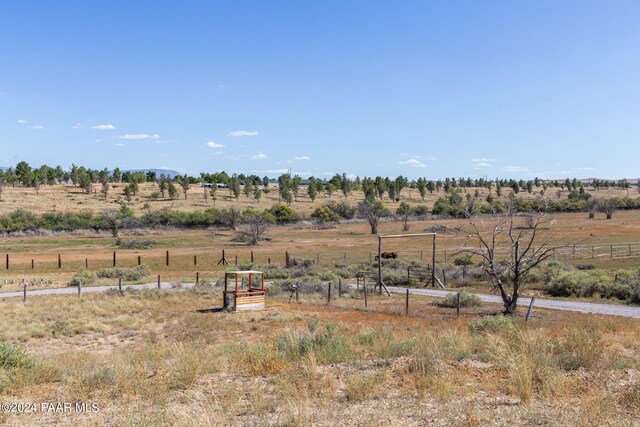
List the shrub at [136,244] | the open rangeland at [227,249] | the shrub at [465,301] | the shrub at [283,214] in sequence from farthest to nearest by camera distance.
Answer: the shrub at [283,214]
the shrub at [136,244]
the open rangeland at [227,249]
the shrub at [465,301]

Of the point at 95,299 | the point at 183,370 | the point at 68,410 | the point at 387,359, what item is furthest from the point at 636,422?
Result: the point at 95,299

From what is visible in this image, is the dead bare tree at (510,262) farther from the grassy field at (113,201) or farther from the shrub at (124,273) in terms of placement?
the grassy field at (113,201)

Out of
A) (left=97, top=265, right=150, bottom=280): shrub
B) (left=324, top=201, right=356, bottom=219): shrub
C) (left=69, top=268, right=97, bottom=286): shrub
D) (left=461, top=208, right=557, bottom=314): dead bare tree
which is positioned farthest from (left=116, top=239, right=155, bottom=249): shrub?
(left=324, top=201, right=356, bottom=219): shrub

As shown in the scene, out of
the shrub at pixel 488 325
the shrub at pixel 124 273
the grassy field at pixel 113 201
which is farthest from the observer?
the grassy field at pixel 113 201

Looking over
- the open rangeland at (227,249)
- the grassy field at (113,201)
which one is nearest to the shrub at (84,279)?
the open rangeland at (227,249)

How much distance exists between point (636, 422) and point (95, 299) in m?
26.1

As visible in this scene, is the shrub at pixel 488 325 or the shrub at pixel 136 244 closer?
the shrub at pixel 488 325

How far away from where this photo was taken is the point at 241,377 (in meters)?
9.27

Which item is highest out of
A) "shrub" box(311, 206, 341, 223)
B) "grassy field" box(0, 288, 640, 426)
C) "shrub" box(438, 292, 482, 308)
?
"grassy field" box(0, 288, 640, 426)

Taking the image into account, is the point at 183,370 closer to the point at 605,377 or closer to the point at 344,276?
the point at 605,377

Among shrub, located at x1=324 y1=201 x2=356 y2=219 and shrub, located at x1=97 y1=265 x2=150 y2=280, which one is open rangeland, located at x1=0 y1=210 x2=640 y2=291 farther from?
shrub, located at x1=324 y1=201 x2=356 y2=219

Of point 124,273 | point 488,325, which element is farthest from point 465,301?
point 124,273

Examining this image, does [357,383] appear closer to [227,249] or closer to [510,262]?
[510,262]

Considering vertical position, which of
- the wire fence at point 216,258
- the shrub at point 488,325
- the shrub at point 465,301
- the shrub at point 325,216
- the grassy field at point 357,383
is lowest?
the wire fence at point 216,258
